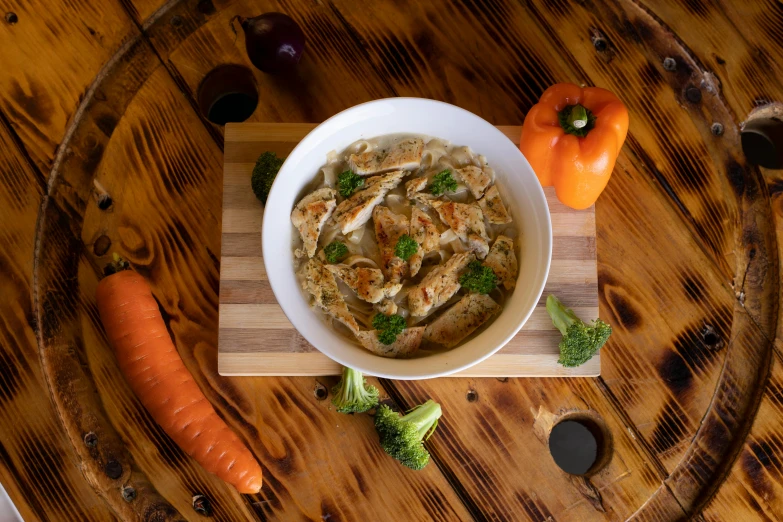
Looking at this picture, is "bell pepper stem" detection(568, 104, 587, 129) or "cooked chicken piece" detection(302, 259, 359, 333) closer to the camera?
"cooked chicken piece" detection(302, 259, 359, 333)

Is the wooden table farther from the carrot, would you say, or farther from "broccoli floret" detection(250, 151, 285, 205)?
"broccoli floret" detection(250, 151, 285, 205)

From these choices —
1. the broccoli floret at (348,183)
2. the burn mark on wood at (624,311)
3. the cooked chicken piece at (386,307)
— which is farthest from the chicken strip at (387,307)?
the burn mark on wood at (624,311)

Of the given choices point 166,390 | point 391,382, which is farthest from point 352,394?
point 166,390

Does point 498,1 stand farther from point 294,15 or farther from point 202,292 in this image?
point 202,292

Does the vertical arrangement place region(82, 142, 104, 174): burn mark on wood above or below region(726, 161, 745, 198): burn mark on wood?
above

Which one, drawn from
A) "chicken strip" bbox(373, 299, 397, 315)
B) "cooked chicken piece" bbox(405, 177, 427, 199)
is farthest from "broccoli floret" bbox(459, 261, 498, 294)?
"cooked chicken piece" bbox(405, 177, 427, 199)

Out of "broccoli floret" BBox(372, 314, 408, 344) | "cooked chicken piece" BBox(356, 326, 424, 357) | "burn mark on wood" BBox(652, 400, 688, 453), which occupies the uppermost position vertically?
"broccoli floret" BBox(372, 314, 408, 344)

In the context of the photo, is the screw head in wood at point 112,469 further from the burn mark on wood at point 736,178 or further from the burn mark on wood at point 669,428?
the burn mark on wood at point 736,178

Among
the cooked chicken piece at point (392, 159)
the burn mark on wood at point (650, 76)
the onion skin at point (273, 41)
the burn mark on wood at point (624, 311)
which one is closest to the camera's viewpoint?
the cooked chicken piece at point (392, 159)
